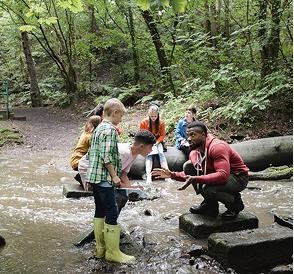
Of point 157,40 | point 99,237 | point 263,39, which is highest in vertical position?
point 157,40

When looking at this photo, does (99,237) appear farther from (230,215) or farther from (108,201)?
(230,215)

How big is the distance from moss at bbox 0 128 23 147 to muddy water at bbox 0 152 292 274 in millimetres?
5257

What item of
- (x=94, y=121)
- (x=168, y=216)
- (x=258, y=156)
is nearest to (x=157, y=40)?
(x=258, y=156)

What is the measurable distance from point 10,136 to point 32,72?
281 inches

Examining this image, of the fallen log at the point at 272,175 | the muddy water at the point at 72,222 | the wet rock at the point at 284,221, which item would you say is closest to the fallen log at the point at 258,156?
the fallen log at the point at 272,175

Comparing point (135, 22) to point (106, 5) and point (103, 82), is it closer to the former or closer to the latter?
point (106, 5)

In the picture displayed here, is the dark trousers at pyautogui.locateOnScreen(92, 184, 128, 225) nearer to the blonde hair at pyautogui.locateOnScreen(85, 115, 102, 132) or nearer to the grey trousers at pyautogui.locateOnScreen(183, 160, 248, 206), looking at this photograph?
the grey trousers at pyautogui.locateOnScreen(183, 160, 248, 206)

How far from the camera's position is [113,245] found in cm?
413

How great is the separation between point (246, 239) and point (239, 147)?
495 cm

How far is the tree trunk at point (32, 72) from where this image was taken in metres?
20.1

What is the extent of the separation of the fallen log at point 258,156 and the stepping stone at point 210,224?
3.49m

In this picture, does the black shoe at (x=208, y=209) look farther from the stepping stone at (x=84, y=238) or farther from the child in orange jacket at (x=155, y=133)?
the child in orange jacket at (x=155, y=133)

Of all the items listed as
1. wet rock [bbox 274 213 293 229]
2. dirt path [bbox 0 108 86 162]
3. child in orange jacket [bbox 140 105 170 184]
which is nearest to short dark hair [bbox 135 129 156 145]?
wet rock [bbox 274 213 293 229]

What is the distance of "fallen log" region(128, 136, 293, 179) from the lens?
8516 millimetres
